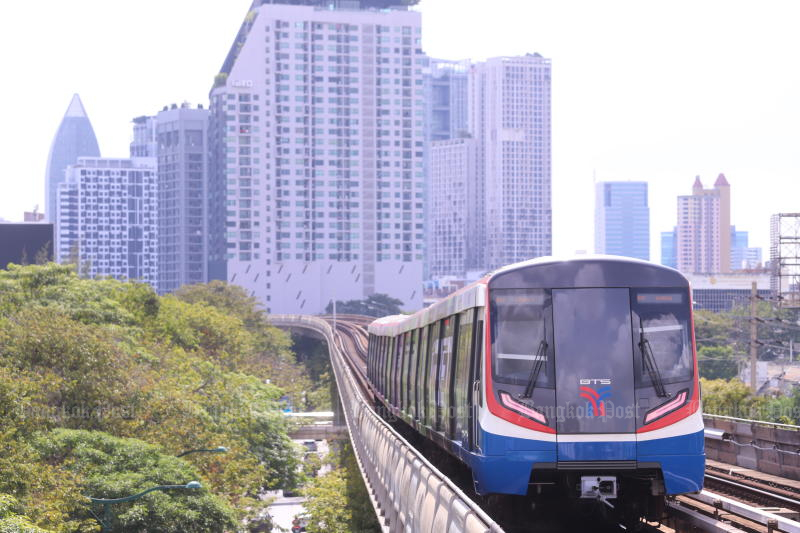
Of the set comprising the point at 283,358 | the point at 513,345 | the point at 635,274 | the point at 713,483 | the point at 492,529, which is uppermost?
the point at 635,274

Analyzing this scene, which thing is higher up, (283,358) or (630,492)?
(630,492)

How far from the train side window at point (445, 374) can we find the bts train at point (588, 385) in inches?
93.3

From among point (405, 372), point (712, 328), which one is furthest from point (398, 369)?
point (712, 328)

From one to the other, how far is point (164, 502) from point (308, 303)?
145984mm

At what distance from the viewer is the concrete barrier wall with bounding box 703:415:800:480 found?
19.8 meters

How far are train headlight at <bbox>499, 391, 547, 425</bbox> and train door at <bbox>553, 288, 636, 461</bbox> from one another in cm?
20

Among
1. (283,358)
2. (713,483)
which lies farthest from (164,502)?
(283,358)

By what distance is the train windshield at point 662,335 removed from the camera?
1302 centimetres

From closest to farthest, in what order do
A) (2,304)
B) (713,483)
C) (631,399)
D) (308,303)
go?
(631,399), (713,483), (2,304), (308,303)

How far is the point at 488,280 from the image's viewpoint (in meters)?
13.6

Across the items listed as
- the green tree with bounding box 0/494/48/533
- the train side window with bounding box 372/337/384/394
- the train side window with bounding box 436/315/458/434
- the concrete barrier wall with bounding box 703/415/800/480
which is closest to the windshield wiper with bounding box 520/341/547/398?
the train side window with bounding box 436/315/458/434

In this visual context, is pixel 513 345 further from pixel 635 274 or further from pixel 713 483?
pixel 713 483

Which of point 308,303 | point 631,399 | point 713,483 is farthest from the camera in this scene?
point 308,303

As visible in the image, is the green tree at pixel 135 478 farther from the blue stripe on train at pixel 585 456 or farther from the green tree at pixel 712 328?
the green tree at pixel 712 328
